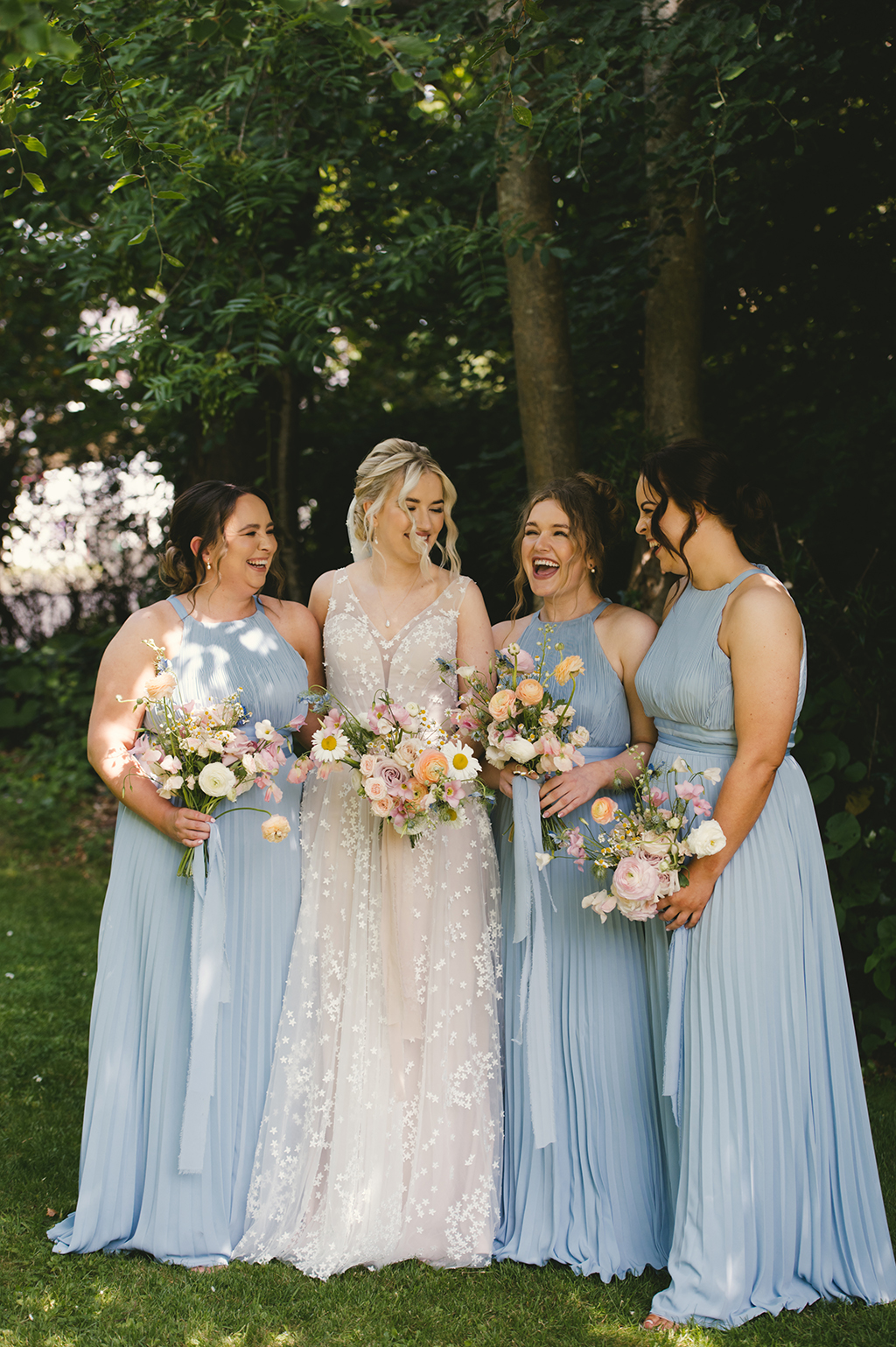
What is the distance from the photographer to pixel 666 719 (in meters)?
3.21

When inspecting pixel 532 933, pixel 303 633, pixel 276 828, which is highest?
pixel 303 633

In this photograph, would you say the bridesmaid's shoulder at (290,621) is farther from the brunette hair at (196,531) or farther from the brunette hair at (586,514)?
the brunette hair at (586,514)

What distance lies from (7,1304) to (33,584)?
903 centimetres

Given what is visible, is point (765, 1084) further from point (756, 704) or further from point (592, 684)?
point (592, 684)

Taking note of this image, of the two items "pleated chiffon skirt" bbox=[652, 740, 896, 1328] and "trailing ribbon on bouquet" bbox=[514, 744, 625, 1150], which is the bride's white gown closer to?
"trailing ribbon on bouquet" bbox=[514, 744, 625, 1150]

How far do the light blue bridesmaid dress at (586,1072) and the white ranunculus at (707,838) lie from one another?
505mm

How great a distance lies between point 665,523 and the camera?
314cm

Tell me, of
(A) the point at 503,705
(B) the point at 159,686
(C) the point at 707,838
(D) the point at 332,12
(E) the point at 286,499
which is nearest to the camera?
(D) the point at 332,12

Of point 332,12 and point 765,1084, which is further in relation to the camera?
point 765,1084

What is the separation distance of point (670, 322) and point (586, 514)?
1.92 m

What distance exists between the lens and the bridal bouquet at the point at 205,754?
3100 millimetres

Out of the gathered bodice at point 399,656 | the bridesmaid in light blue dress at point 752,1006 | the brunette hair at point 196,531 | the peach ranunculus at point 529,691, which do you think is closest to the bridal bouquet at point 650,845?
the bridesmaid in light blue dress at point 752,1006

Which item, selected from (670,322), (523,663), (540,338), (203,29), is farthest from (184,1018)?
(670,322)

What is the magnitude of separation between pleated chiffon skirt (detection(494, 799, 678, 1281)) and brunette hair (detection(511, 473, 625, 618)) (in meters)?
1.00
